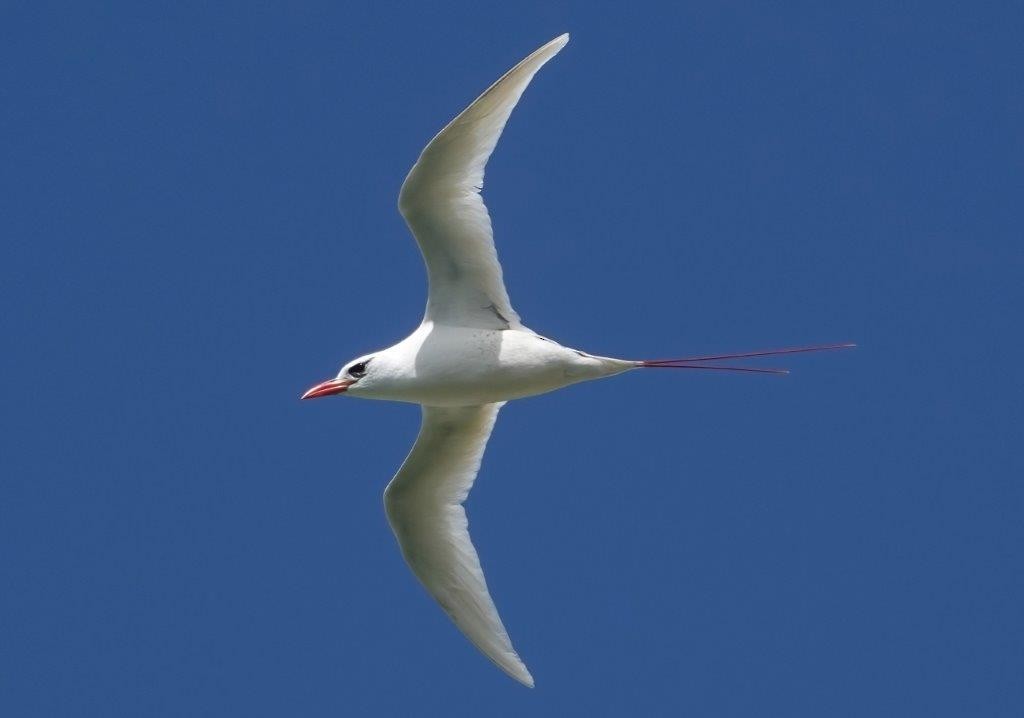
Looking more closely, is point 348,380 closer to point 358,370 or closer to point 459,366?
point 358,370

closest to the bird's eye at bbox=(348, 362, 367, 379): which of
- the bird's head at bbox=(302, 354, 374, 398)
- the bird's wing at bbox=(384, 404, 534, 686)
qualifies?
the bird's head at bbox=(302, 354, 374, 398)

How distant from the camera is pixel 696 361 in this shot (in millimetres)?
14117

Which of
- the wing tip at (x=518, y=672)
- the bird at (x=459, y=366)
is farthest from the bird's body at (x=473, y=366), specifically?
the wing tip at (x=518, y=672)

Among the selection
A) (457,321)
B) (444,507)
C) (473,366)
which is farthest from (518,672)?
(457,321)

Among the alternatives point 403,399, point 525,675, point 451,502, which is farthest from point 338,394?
point 525,675

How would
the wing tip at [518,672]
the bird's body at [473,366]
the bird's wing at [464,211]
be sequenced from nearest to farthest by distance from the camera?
1. the bird's wing at [464,211]
2. the bird's body at [473,366]
3. the wing tip at [518,672]

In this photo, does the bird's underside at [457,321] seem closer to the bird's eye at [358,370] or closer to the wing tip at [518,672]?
the wing tip at [518,672]

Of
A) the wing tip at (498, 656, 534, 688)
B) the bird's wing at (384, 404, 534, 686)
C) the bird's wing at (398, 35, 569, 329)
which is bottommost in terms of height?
the wing tip at (498, 656, 534, 688)

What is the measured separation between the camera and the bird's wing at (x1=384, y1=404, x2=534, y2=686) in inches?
617

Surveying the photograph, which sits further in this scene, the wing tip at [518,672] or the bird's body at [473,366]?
the wing tip at [518,672]

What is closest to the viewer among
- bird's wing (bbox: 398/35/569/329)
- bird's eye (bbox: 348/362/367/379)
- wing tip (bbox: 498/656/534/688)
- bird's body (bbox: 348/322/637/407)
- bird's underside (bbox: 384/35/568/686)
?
bird's wing (bbox: 398/35/569/329)

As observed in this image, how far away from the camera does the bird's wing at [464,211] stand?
1377 cm

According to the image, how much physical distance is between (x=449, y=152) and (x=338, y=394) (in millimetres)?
2399

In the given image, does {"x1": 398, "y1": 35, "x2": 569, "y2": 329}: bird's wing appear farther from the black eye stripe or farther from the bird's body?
the black eye stripe
